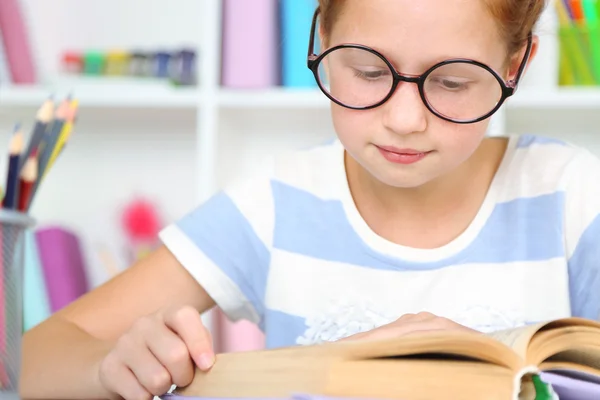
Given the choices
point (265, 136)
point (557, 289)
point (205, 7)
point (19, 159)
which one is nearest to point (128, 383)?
point (19, 159)

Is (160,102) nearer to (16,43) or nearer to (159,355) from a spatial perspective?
(16,43)

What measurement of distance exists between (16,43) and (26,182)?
127 cm

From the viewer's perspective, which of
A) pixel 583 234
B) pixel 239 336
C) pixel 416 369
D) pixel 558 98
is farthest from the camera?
pixel 239 336

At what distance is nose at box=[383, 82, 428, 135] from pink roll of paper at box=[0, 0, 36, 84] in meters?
1.29

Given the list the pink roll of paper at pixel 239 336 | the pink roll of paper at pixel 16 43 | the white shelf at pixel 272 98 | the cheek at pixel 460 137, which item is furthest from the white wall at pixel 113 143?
the cheek at pixel 460 137

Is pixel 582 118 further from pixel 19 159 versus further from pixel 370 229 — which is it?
pixel 19 159

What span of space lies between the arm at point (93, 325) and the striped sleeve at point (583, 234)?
0.40 m

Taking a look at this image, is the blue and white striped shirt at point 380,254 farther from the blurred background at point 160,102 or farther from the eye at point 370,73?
the blurred background at point 160,102

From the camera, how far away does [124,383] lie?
60cm


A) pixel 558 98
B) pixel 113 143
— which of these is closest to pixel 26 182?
pixel 558 98

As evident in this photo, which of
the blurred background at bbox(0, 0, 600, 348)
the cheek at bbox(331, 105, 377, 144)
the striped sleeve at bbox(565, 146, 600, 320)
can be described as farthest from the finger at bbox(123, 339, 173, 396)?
the blurred background at bbox(0, 0, 600, 348)

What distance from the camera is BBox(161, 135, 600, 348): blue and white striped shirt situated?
89 centimetres

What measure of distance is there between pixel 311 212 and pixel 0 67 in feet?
3.62

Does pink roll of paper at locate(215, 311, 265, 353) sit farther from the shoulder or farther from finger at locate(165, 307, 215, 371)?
finger at locate(165, 307, 215, 371)
